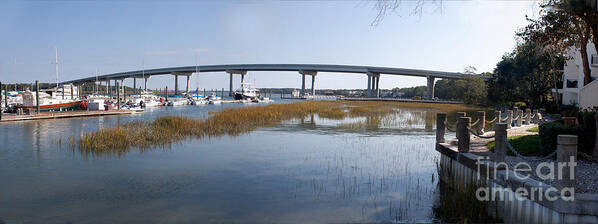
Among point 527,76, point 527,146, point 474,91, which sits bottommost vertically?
point 527,146

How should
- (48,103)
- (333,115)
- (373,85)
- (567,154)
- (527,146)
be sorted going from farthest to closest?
1. (373,85)
2. (48,103)
3. (333,115)
4. (527,146)
5. (567,154)

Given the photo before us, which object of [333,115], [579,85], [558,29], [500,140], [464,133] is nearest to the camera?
[500,140]

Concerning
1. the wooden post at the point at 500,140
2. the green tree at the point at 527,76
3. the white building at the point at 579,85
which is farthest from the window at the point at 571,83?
the wooden post at the point at 500,140

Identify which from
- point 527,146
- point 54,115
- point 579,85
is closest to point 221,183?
point 527,146

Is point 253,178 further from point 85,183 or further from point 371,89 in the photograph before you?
point 371,89

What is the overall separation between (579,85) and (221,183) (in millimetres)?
34941

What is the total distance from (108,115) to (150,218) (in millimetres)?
40012

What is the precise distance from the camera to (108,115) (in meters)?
43.9

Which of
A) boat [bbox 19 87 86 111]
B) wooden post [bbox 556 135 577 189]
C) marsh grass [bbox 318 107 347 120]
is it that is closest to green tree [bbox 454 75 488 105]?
marsh grass [bbox 318 107 347 120]

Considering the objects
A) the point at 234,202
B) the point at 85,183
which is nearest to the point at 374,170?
the point at 234,202

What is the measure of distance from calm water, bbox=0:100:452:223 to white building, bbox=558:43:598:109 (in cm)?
1352

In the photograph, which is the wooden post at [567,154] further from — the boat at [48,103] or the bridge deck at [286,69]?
the bridge deck at [286,69]

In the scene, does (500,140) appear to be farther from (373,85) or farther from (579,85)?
(373,85)

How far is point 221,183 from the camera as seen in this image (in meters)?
11.9
